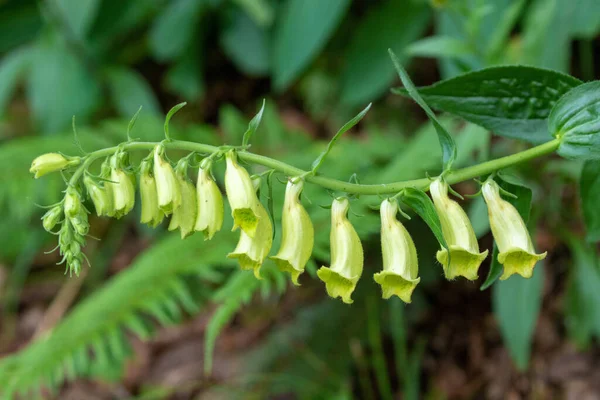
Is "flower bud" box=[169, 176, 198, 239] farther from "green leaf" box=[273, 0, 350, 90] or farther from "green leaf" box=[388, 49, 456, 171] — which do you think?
"green leaf" box=[273, 0, 350, 90]

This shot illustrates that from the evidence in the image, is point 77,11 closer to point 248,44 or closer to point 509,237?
point 248,44

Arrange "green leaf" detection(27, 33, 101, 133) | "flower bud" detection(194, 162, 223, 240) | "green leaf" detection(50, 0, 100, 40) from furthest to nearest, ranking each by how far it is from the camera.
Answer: "green leaf" detection(27, 33, 101, 133)
"green leaf" detection(50, 0, 100, 40)
"flower bud" detection(194, 162, 223, 240)

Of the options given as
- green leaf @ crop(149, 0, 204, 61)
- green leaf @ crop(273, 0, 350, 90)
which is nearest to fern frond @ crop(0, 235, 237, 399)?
green leaf @ crop(273, 0, 350, 90)

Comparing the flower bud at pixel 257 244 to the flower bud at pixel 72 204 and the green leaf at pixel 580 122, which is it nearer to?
the flower bud at pixel 72 204

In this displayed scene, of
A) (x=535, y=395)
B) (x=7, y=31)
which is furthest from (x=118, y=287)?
(x=7, y=31)

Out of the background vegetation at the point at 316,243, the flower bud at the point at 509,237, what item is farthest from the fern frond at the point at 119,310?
the flower bud at the point at 509,237

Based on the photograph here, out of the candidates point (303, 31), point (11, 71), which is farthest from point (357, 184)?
point (11, 71)
